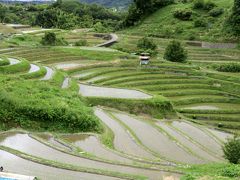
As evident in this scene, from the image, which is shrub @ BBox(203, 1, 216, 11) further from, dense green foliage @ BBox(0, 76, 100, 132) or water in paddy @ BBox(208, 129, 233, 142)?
dense green foliage @ BBox(0, 76, 100, 132)

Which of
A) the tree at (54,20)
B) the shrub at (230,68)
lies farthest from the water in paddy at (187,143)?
the tree at (54,20)

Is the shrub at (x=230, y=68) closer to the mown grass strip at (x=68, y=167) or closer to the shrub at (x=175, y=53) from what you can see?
the shrub at (x=175, y=53)

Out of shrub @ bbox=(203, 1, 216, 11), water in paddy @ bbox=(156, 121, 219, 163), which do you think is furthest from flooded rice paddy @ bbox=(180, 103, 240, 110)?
shrub @ bbox=(203, 1, 216, 11)

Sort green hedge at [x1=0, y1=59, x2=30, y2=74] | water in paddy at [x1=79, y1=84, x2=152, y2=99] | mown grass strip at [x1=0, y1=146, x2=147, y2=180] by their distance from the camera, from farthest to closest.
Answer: green hedge at [x1=0, y1=59, x2=30, y2=74] < water in paddy at [x1=79, y1=84, x2=152, y2=99] < mown grass strip at [x1=0, y1=146, x2=147, y2=180]

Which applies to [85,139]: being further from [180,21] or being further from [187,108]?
[180,21]

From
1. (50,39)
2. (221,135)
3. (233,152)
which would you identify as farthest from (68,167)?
(50,39)

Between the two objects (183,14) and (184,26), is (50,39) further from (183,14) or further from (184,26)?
(183,14)

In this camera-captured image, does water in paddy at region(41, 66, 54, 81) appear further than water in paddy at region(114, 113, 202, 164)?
Yes

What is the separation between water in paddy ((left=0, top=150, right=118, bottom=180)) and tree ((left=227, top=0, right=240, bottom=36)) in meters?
42.4

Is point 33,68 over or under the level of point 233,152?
over

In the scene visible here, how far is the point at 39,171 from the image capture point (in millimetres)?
12742

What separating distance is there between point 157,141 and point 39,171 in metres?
7.47

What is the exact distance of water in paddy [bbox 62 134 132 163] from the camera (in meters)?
15.1

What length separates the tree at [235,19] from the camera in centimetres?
5003
